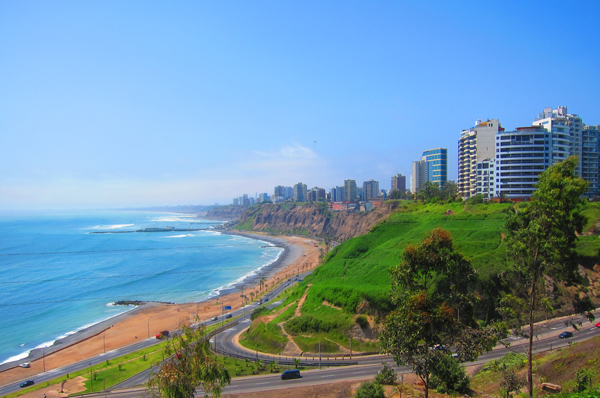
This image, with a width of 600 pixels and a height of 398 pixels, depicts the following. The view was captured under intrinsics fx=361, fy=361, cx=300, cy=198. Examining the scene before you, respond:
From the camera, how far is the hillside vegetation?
4231 centimetres

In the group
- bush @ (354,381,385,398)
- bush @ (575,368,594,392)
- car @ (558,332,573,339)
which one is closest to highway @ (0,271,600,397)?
car @ (558,332,573,339)

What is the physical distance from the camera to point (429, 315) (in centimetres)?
1575

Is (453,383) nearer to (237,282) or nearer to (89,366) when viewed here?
(89,366)

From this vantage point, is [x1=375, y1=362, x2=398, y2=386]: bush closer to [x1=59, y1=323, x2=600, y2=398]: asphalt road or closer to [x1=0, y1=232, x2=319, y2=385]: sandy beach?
[x1=59, y1=323, x2=600, y2=398]: asphalt road

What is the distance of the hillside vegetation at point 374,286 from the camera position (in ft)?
139

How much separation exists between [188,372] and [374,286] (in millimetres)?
34197

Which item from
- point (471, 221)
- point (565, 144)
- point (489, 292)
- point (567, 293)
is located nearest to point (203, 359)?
point (489, 292)

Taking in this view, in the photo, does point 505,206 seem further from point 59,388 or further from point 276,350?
point 59,388

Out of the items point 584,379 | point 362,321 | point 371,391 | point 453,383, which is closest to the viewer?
point 584,379

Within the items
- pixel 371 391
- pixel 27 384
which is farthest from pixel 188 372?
pixel 27 384

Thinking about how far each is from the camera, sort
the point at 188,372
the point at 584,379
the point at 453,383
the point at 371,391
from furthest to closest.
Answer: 1. the point at 371,391
2. the point at 453,383
3. the point at 584,379
4. the point at 188,372

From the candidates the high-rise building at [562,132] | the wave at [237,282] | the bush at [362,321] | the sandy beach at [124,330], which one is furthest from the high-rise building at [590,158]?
the wave at [237,282]

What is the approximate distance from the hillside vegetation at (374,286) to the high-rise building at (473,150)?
25.6 meters

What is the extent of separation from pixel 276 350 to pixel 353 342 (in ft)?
30.8
